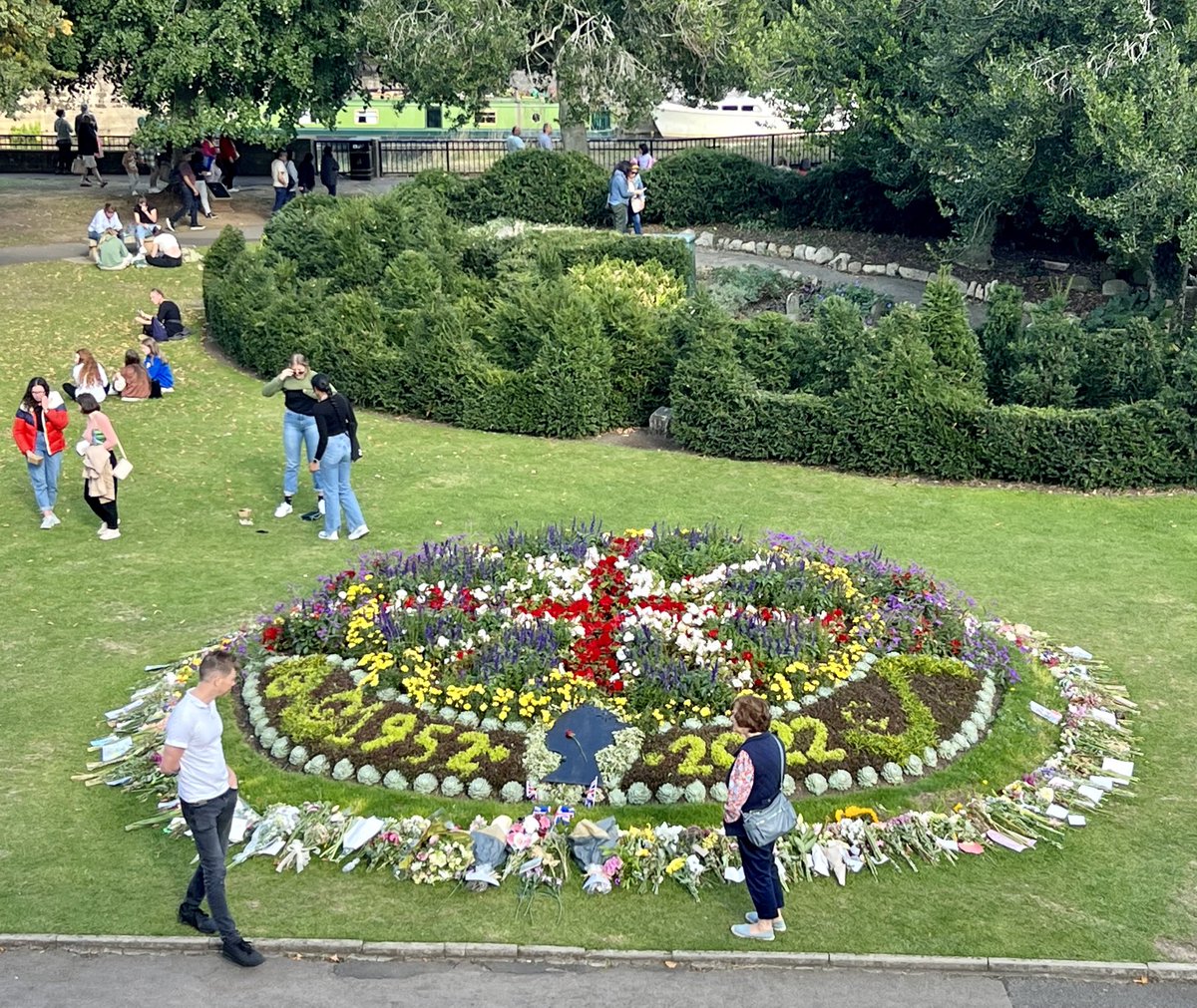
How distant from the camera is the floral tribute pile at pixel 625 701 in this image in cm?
895

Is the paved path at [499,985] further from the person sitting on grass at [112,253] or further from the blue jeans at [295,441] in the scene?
the person sitting on grass at [112,253]

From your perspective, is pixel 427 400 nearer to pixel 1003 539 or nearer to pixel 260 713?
pixel 1003 539

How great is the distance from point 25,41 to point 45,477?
13568 millimetres

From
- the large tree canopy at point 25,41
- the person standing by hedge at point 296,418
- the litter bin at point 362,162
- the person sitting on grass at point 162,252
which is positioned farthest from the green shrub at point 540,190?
the person standing by hedge at point 296,418

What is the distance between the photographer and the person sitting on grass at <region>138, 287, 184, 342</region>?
22922mm

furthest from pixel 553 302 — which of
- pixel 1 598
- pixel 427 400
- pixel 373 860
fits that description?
pixel 373 860

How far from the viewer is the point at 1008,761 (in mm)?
10078

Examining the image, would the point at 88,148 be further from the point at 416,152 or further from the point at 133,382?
the point at 133,382

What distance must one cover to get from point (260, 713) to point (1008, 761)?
5396mm

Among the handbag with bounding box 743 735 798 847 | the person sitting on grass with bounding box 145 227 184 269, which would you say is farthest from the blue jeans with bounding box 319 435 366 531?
the person sitting on grass with bounding box 145 227 184 269

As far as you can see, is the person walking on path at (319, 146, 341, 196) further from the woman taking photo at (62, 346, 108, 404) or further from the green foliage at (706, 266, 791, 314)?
the woman taking photo at (62, 346, 108, 404)

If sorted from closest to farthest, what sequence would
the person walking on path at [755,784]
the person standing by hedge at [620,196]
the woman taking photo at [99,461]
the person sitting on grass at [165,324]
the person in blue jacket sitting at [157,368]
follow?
the person walking on path at [755,784] → the woman taking photo at [99,461] → the person in blue jacket sitting at [157,368] → the person sitting on grass at [165,324] → the person standing by hedge at [620,196]

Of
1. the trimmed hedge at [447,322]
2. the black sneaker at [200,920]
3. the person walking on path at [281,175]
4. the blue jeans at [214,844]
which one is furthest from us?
the person walking on path at [281,175]

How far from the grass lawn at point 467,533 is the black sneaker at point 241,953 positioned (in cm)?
31
